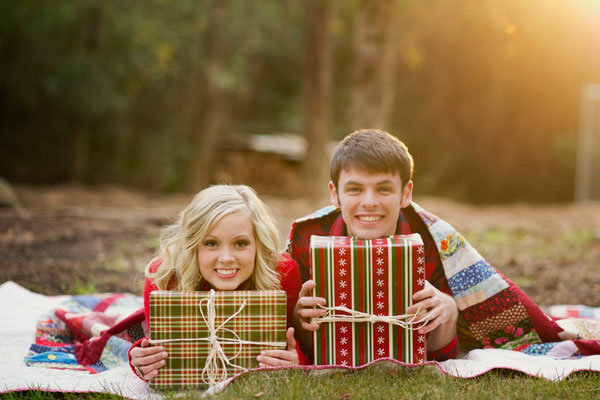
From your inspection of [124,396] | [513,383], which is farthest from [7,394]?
[513,383]

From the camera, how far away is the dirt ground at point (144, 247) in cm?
507

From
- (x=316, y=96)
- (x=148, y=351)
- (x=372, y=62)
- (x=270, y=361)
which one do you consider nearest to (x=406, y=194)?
(x=270, y=361)

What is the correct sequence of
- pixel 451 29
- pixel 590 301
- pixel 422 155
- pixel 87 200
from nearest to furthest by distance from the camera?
1. pixel 590 301
2. pixel 87 200
3. pixel 451 29
4. pixel 422 155

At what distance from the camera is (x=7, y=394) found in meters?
2.64

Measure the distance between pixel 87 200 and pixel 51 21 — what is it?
475 centimetres

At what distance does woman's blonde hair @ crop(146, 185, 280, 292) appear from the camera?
2773 mm

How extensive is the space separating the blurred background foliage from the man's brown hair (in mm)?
5801

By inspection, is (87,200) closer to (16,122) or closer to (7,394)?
(16,122)

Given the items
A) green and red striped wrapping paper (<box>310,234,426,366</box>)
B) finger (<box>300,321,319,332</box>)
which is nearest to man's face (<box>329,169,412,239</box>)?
green and red striped wrapping paper (<box>310,234,426,366</box>)

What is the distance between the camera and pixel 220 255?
9.05ft

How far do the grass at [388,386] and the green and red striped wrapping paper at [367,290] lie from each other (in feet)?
0.26

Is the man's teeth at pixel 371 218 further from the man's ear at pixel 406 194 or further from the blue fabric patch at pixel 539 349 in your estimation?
the blue fabric patch at pixel 539 349

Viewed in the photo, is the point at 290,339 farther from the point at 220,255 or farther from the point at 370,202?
the point at 370,202

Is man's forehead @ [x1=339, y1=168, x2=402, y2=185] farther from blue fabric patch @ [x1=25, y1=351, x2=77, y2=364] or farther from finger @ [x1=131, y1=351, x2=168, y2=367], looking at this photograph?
blue fabric patch @ [x1=25, y1=351, x2=77, y2=364]
